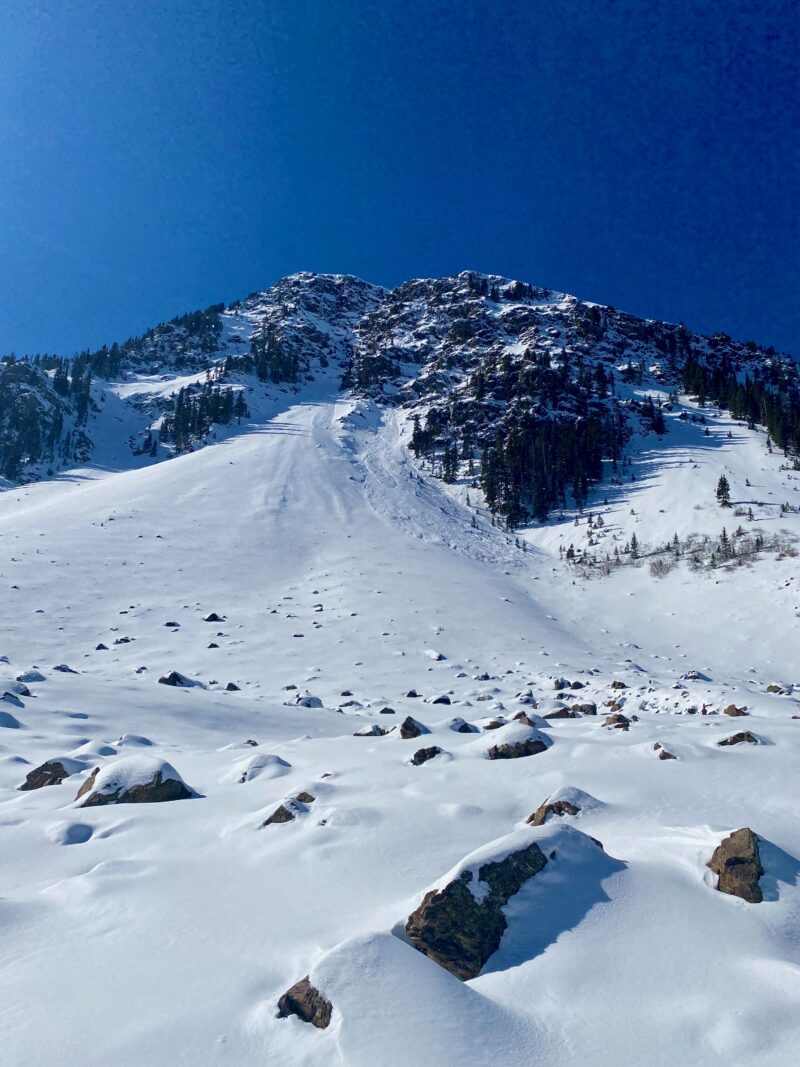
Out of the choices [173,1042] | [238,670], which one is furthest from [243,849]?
[238,670]

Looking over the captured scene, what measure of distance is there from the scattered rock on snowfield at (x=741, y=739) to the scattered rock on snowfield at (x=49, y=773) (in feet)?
29.7

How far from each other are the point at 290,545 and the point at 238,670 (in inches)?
768

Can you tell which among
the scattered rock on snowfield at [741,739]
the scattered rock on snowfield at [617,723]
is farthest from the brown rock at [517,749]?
the scattered rock on snowfield at [741,739]

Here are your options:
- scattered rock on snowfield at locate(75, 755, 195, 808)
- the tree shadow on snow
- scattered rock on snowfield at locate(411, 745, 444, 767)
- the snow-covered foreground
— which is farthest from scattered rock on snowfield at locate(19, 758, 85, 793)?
the tree shadow on snow

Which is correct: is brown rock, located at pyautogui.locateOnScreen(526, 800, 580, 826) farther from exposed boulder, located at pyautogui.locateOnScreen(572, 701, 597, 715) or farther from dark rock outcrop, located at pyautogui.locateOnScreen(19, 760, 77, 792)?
exposed boulder, located at pyautogui.locateOnScreen(572, 701, 597, 715)

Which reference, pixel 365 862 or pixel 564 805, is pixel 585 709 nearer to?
pixel 564 805

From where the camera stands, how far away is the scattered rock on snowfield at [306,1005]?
309cm

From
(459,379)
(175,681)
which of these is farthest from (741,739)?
(459,379)

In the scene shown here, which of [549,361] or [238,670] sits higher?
[549,361]

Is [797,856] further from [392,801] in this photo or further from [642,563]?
[642,563]

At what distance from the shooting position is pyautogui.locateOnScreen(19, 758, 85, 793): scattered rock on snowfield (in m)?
7.41

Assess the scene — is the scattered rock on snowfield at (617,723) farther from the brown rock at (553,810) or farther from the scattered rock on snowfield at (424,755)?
the brown rock at (553,810)

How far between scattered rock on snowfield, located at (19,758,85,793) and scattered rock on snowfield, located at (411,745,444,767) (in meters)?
4.46

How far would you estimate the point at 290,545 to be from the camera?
3769 centimetres
